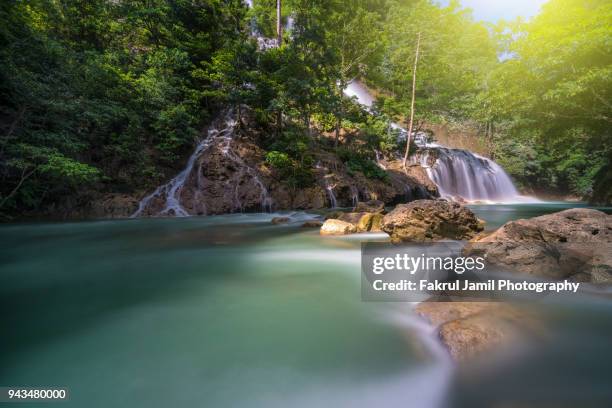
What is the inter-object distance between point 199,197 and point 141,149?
11.0ft

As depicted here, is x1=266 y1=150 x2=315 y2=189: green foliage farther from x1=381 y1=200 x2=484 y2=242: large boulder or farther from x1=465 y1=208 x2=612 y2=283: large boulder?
x1=465 y1=208 x2=612 y2=283: large boulder

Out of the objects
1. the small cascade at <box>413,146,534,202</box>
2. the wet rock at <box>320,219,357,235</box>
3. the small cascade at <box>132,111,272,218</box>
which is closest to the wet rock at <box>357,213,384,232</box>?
the wet rock at <box>320,219,357,235</box>

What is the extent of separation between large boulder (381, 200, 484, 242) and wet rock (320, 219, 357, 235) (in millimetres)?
1376

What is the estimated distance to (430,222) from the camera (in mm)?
5625

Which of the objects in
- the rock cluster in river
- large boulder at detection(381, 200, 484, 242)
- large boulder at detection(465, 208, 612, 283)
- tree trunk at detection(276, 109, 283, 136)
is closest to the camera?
large boulder at detection(465, 208, 612, 283)

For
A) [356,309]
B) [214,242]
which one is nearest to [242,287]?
[356,309]

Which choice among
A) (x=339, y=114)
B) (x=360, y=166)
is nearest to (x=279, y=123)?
(x=339, y=114)

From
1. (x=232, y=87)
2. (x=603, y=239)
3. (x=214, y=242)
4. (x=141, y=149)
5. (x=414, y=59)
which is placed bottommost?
(x=214, y=242)

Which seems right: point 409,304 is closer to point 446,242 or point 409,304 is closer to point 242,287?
point 242,287

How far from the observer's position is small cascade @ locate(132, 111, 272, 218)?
1129cm

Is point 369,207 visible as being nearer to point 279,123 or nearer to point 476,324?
point 279,123

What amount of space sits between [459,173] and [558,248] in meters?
18.4

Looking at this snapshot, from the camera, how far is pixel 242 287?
3359mm

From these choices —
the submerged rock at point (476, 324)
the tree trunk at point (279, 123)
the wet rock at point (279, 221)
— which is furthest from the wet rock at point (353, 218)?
the tree trunk at point (279, 123)
